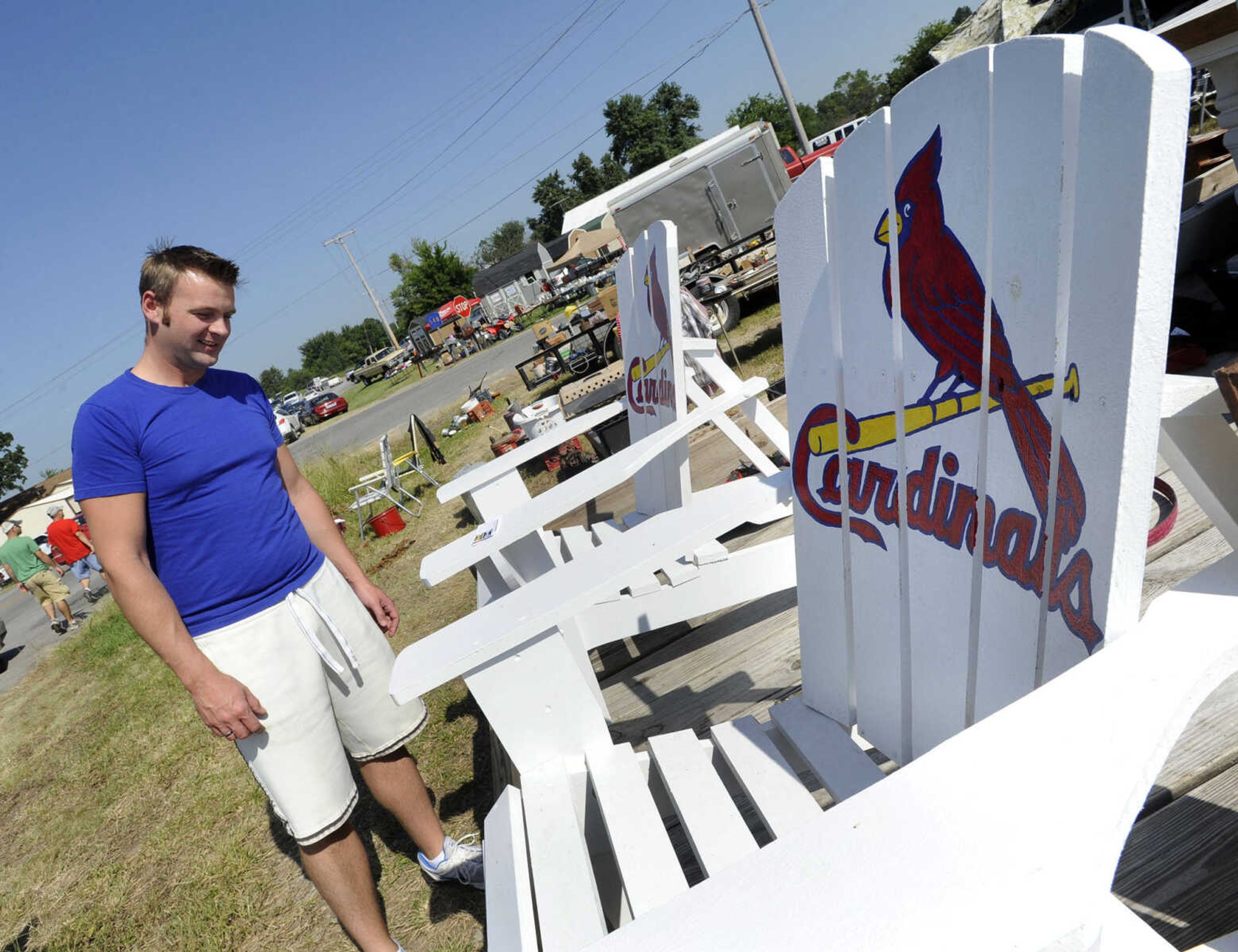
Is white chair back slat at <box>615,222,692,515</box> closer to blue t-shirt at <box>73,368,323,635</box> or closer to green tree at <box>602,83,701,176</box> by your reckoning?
blue t-shirt at <box>73,368,323,635</box>

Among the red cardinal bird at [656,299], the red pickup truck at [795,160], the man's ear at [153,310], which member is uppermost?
the man's ear at [153,310]

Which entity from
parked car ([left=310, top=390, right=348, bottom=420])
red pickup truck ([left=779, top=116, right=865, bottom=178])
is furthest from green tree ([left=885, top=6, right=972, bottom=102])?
parked car ([left=310, top=390, right=348, bottom=420])

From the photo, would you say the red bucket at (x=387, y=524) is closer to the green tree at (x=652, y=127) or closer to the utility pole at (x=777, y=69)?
the utility pole at (x=777, y=69)

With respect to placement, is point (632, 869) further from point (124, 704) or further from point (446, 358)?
point (446, 358)

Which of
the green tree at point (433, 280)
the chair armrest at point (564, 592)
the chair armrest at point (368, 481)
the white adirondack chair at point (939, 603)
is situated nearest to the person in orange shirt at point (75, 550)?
the chair armrest at point (368, 481)

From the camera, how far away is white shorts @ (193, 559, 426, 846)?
5.79 feet

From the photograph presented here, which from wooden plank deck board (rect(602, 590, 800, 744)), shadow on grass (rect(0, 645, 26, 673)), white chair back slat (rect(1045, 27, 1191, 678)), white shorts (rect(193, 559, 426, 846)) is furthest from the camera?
shadow on grass (rect(0, 645, 26, 673))

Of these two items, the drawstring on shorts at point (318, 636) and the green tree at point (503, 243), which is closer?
the drawstring on shorts at point (318, 636)

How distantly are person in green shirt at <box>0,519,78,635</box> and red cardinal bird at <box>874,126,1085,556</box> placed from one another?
573 inches

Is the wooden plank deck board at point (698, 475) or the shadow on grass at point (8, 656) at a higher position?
the wooden plank deck board at point (698, 475)

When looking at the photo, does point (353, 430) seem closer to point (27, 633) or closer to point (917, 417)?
point (27, 633)

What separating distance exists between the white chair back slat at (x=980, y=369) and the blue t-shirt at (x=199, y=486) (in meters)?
1.26

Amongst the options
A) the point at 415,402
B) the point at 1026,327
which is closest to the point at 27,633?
the point at 415,402

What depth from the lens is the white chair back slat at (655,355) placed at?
9.02 ft
